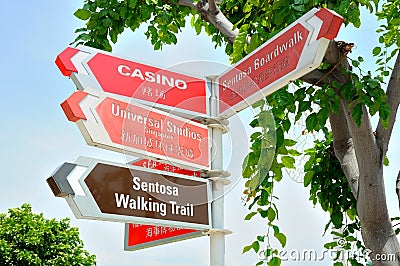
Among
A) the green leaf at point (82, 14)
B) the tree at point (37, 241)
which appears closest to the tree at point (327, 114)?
the green leaf at point (82, 14)

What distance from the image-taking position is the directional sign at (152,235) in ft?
6.01

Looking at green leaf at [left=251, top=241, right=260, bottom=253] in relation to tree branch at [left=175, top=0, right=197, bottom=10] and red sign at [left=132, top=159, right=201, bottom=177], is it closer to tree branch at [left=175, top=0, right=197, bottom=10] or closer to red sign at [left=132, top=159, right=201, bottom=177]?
red sign at [left=132, top=159, right=201, bottom=177]

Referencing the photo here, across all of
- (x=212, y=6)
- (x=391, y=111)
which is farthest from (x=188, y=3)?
(x=391, y=111)

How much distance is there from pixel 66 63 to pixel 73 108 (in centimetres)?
19

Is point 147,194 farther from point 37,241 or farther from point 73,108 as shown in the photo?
point 37,241

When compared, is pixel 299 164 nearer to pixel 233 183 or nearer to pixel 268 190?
pixel 268 190

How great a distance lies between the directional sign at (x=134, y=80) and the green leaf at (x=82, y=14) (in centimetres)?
99

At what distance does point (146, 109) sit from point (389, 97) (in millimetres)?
1192

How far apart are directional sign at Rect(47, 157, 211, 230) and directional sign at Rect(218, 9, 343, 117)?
301 millimetres

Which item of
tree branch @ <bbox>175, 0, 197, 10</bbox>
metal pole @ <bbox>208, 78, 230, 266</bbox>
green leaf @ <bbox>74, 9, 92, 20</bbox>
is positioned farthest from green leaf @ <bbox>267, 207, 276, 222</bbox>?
green leaf @ <bbox>74, 9, 92, 20</bbox>

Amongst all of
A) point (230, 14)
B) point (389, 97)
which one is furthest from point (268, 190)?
point (230, 14)

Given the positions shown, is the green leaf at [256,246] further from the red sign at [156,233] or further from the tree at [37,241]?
the tree at [37,241]

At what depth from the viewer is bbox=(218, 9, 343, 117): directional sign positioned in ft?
5.35

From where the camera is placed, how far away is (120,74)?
1856 mm
